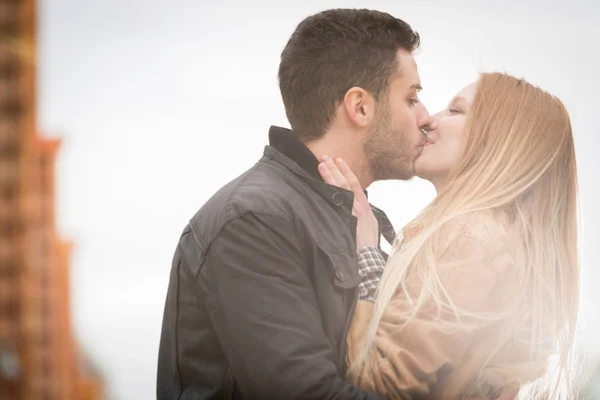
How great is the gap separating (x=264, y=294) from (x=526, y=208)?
1.84 ft

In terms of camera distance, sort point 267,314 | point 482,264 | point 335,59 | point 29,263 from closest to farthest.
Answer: point 267,314
point 482,264
point 335,59
point 29,263

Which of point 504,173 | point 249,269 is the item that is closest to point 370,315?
point 249,269

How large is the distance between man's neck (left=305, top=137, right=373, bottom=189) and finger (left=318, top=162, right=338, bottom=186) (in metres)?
→ 0.04

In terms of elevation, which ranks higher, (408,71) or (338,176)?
(408,71)

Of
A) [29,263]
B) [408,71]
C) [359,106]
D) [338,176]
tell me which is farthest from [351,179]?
→ [29,263]

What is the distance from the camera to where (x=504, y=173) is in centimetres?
151

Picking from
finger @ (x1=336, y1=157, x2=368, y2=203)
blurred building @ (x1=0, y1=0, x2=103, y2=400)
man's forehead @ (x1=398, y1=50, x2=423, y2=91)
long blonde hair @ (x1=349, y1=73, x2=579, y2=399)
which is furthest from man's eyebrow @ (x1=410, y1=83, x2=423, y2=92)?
blurred building @ (x1=0, y1=0, x2=103, y2=400)

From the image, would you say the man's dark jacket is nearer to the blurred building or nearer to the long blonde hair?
the long blonde hair

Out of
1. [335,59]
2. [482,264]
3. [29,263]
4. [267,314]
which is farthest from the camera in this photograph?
[29,263]

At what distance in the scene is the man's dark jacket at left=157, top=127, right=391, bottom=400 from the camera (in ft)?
4.15

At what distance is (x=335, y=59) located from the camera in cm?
153

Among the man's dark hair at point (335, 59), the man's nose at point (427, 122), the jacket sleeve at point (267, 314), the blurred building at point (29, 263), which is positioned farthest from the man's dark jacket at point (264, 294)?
the blurred building at point (29, 263)

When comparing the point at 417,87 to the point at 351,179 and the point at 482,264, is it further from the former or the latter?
the point at 482,264

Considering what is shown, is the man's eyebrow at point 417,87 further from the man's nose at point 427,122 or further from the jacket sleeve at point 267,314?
the jacket sleeve at point 267,314
